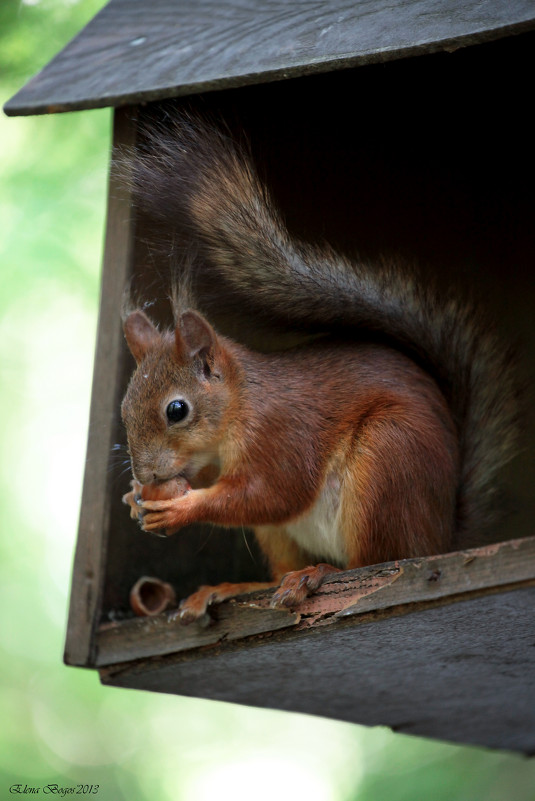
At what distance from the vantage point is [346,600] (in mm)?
1637

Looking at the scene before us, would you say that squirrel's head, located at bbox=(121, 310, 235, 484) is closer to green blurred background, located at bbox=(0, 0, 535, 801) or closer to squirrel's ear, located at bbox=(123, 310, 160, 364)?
squirrel's ear, located at bbox=(123, 310, 160, 364)

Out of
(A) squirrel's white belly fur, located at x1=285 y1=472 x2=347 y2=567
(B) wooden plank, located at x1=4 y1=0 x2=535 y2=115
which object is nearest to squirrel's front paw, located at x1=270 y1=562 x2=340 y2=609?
(A) squirrel's white belly fur, located at x1=285 y1=472 x2=347 y2=567

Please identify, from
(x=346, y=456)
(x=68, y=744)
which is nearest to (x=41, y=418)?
(x=68, y=744)

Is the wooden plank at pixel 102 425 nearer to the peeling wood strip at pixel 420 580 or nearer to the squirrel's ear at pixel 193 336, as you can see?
the squirrel's ear at pixel 193 336

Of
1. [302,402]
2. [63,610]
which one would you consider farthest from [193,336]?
[63,610]

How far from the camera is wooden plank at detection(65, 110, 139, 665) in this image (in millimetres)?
2029

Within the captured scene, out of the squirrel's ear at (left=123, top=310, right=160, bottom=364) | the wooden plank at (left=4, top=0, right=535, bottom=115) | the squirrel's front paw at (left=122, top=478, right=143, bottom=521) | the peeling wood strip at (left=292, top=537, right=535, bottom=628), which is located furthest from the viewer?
the squirrel's ear at (left=123, top=310, right=160, bottom=364)

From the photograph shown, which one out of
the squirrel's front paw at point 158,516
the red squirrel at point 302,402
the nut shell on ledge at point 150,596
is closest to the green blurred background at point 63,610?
the nut shell on ledge at point 150,596

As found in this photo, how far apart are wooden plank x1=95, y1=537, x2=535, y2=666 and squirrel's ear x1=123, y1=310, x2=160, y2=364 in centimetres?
49

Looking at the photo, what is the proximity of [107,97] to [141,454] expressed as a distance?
677 millimetres

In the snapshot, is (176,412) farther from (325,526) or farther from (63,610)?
(63,610)

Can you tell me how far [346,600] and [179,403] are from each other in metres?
0.47

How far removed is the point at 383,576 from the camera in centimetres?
158

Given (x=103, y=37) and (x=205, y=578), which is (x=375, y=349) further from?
(x=103, y=37)
